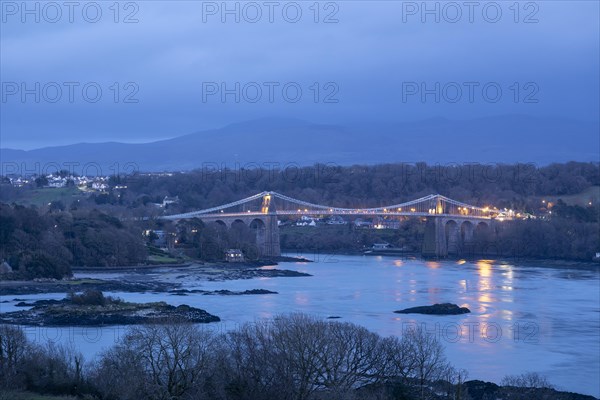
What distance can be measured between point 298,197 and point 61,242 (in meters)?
21.3

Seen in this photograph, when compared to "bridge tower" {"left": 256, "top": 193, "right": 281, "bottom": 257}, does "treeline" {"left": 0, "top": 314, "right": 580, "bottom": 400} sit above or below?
below

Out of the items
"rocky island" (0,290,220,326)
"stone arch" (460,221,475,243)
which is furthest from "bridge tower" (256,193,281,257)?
"rocky island" (0,290,220,326)

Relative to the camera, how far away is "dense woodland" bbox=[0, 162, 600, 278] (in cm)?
2800

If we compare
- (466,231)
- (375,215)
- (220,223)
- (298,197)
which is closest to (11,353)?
(220,223)

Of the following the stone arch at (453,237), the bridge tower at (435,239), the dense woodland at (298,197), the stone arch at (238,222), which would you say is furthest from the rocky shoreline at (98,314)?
the stone arch at (453,237)

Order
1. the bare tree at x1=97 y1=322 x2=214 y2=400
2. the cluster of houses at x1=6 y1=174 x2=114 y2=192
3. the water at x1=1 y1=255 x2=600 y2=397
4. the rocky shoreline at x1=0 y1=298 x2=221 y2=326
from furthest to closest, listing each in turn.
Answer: the cluster of houses at x1=6 y1=174 x2=114 y2=192 → the rocky shoreline at x1=0 y1=298 x2=221 y2=326 → the water at x1=1 y1=255 x2=600 y2=397 → the bare tree at x1=97 y1=322 x2=214 y2=400

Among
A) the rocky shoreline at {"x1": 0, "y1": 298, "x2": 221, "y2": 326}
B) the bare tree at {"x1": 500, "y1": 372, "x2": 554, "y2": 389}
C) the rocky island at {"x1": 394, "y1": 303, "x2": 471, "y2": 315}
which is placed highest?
the rocky shoreline at {"x1": 0, "y1": 298, "x2": 221, "y2": 326}

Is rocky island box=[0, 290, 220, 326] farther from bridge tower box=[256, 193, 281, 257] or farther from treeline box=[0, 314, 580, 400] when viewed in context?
bridge tower box=[256, 193, 281, 257]

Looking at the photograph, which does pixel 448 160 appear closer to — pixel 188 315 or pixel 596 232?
pixel 596 232

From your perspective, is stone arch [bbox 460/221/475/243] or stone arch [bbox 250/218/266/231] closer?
stone arch [bbox 250/218/266/231]

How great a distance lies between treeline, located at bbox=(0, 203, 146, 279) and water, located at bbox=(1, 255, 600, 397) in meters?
3.09

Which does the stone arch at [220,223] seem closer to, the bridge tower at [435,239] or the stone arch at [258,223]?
the stone arch at [258,223]

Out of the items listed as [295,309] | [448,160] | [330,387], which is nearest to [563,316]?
[295,309]

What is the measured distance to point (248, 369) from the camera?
9.77 metres
